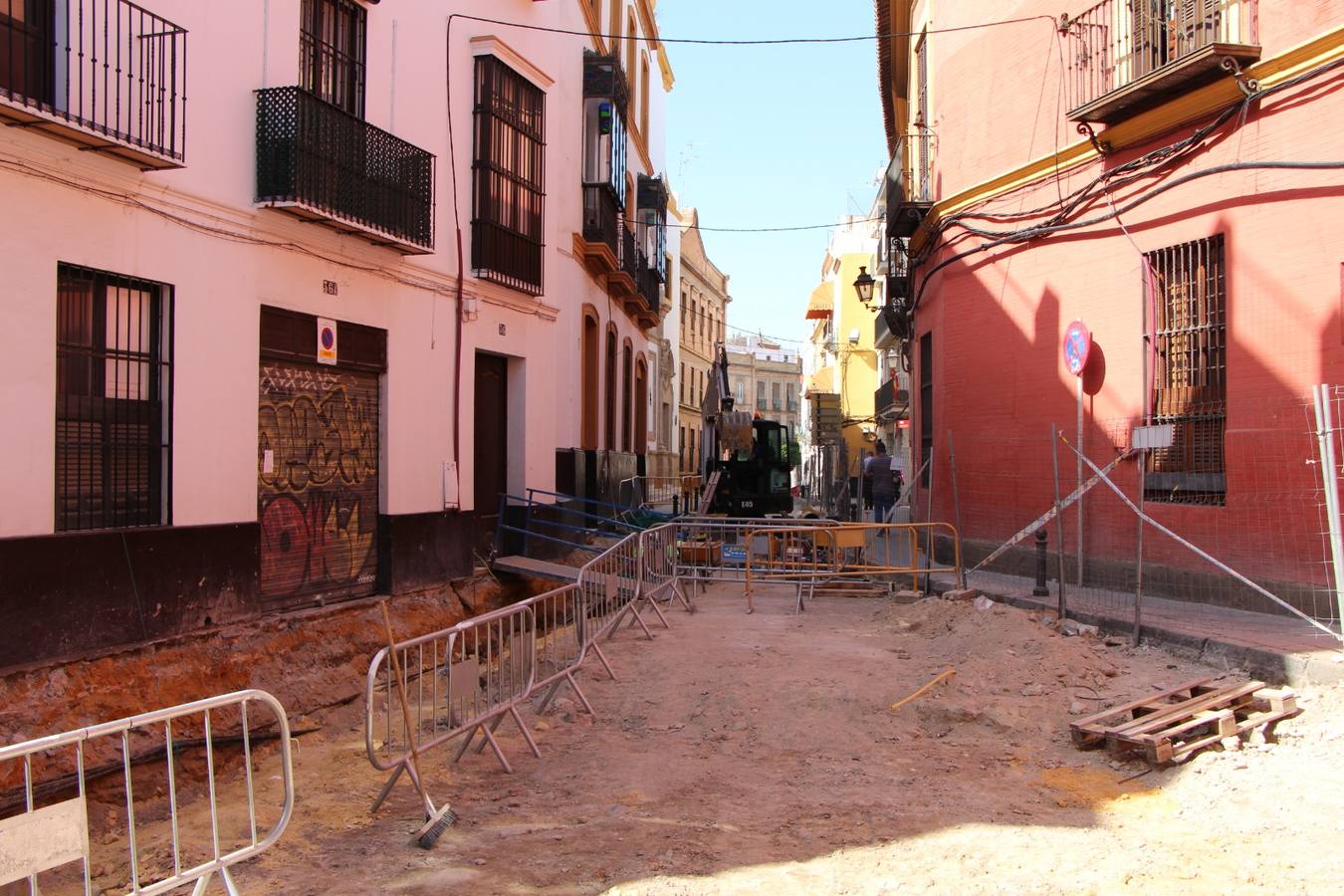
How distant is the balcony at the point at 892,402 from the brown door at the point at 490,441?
46.7 feet

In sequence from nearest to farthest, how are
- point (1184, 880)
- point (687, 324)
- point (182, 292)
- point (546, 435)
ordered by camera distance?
1. point (1184, 880)
2. point (182, 292)
3. point (546, 435)
4. point (687, 324)

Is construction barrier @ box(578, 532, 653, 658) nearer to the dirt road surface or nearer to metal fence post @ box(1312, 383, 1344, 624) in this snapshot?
the dirt road surface

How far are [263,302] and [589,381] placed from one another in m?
9.47

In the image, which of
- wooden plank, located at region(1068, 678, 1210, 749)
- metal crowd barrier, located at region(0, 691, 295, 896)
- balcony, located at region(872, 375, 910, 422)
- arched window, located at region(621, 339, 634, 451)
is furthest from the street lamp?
metal crowd barrier, located at region(0, 691, 295, 896)

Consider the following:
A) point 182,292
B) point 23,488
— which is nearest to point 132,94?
point 182,292

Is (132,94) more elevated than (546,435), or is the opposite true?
(132,94)

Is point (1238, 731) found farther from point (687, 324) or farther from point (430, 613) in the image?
point (687, 324)

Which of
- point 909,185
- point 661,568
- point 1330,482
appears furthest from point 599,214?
point 1330,482

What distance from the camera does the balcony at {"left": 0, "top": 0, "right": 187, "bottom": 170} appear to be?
6855 mm

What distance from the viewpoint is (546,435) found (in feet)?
48.4

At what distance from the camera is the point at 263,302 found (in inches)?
367

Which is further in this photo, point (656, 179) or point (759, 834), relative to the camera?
point (656, 179)

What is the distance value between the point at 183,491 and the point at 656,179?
16817mm

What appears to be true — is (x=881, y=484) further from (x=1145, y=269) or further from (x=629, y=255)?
(x=1145, y=269)
